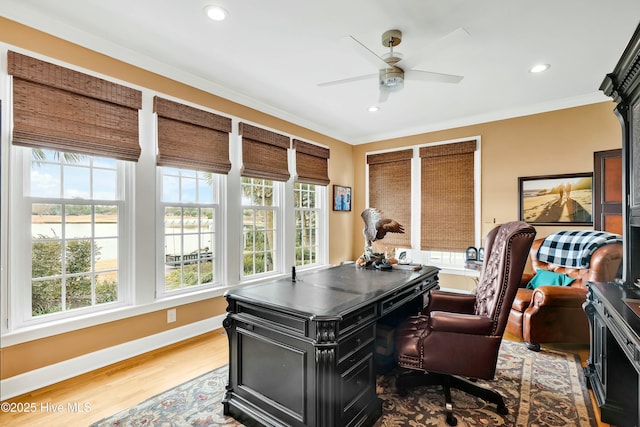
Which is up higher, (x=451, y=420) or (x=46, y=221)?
(x=46, y=221)

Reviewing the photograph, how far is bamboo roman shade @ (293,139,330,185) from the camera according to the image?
4688 mm

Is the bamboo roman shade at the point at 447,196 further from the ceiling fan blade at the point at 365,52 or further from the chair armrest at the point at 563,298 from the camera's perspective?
the ceiling fan blade at the point at 365,52

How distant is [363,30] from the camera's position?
8.14ft

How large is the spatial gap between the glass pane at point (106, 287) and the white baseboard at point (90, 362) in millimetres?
427

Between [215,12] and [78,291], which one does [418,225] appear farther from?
[78,291]

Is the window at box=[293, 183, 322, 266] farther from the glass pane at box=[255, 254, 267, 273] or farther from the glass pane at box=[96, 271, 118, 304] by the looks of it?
the glass pane at box=[96, 271, 118, 304]

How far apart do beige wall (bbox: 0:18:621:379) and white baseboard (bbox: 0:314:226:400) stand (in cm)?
5

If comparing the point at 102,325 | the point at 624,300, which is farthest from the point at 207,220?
the point at 624,300

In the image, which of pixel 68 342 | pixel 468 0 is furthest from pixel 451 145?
pixel 68 342

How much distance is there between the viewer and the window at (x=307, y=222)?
4.88 meters

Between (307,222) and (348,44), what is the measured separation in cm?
299

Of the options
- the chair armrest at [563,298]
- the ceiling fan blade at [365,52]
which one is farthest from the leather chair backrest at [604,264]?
the ceiling fan blade at [365,52]

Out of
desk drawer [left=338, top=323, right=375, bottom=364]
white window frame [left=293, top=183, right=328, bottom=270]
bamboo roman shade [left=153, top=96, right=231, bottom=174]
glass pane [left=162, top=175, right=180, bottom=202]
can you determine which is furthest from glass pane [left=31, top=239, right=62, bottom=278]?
white window frame [left=293, top=183, right=328, bottom=270]

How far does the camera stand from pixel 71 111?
2.50 meters
